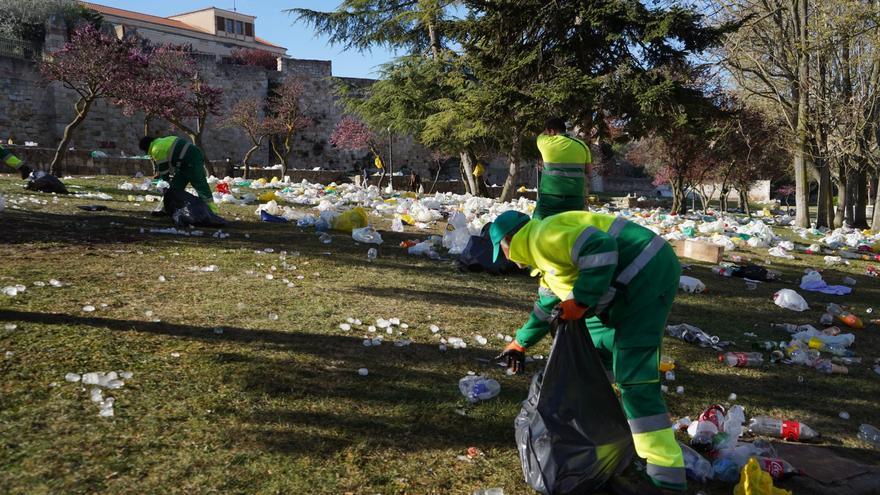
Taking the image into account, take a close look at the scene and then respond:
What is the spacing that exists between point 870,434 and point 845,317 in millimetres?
2782

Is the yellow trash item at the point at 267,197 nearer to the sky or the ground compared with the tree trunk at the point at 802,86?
nearer to the ground

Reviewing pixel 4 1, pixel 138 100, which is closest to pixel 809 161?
pixel 138 100

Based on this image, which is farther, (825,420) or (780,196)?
(780,196)

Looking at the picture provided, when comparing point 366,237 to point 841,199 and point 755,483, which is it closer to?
point 755,483

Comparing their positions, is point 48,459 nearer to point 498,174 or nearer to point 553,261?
point 553,261

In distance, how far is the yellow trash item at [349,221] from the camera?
885 cm

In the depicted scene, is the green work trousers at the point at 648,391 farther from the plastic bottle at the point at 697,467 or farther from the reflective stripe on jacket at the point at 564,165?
the reflective stripe on jacket at the point at 564,165

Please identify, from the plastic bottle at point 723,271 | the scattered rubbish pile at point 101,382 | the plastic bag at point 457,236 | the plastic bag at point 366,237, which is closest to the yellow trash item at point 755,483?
the scattered rubbish pile at point 101,382

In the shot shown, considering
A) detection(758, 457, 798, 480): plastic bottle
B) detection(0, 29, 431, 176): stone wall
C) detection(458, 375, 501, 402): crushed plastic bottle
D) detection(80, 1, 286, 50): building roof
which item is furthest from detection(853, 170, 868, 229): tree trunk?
detection(80, 1, 286, 50): building roof

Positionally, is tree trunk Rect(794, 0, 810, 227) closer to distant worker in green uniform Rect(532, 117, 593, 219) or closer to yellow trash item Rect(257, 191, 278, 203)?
distant worker in green uniform Rect(532, 117, 593, 219)

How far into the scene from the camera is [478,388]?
3592 mm

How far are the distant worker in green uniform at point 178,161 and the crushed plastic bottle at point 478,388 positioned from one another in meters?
5.49

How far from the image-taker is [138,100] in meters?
13.7

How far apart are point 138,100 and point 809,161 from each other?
1649cm
